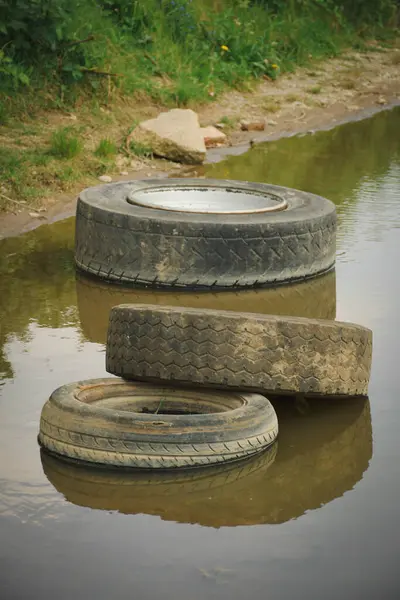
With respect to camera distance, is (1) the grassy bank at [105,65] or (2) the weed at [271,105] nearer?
(1) the grassy bank at [105,65]

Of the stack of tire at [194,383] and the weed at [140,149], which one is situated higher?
the stack of tire at [194,383]

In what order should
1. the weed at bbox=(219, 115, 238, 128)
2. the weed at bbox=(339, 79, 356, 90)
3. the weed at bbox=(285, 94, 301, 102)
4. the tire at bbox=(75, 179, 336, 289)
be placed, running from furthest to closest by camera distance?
the weed at bbox=(339, 79, 356, 90) < the weed at bbox=(285, 94, 301, 102) < the weed at bbox=(219, 115, 238, 128) < the tire at bbox=(75, 179, 336, 289)

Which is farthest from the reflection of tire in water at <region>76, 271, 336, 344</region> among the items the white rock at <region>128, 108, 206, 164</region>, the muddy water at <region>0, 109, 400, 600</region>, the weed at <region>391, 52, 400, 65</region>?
the weed at <region>391, 52, 400, 65</region>

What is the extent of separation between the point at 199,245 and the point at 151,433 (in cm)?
258

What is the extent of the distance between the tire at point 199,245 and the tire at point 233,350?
182cm

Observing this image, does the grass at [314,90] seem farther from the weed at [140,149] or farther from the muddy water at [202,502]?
the muddy water at [202,502]

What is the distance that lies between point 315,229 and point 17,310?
1.84 m

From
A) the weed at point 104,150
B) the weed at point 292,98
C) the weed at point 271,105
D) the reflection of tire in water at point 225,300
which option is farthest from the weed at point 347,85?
the reflection of tire in water at point 225,300

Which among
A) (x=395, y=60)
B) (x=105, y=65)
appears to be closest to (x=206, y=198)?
(x=105, y=65)

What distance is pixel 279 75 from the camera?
15.9 m

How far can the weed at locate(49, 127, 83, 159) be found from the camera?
10.1 meters

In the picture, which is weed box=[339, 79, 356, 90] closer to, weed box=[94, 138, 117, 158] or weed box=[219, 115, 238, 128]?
weed box=[219, 115, 238, 128]

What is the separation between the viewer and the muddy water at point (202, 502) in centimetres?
386

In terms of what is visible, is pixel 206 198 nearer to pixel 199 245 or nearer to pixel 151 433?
pixel 199 245
